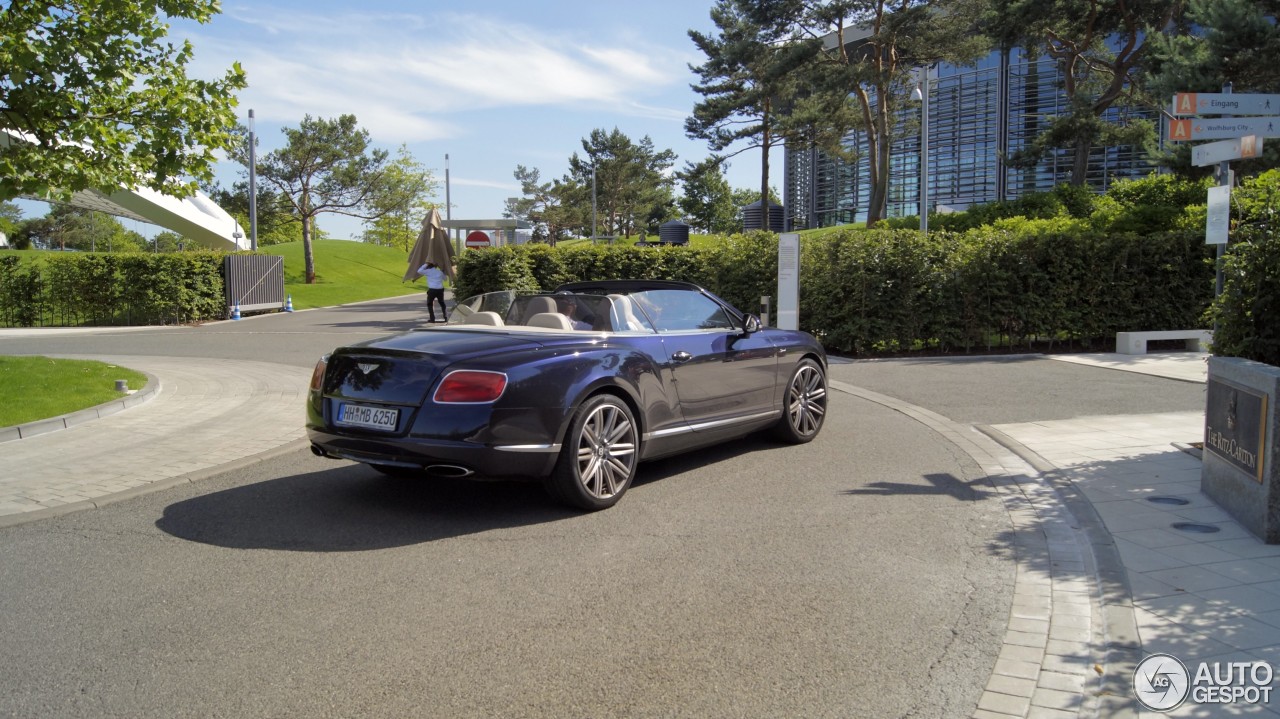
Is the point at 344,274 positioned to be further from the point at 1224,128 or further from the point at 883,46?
the point at 1224,128

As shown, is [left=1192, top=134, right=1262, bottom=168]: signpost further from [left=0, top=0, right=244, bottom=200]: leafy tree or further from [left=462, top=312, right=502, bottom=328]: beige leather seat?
[left=0, top=0, right=244, bottom=200]: leafy tree

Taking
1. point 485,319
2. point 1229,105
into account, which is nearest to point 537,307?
point 485,319

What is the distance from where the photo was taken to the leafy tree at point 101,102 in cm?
1110

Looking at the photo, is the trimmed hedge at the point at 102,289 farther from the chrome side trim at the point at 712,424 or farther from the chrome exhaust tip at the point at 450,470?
the chrome exhaust tip at the point at 450,470

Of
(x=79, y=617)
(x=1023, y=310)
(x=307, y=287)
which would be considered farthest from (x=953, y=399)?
(x=307, y=287)

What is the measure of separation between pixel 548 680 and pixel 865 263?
13450 mm

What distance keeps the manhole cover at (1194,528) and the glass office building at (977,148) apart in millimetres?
36525

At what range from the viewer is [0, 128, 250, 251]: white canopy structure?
3766 cm

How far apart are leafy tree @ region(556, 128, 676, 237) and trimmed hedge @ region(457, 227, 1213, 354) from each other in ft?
182

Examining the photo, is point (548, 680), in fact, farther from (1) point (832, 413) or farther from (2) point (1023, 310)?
(2) point (1023, 310)

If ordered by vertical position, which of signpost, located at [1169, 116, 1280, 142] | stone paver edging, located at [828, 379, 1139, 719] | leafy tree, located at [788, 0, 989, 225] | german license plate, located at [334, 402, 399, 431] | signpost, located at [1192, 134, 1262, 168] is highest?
leafy tree, located at [788, 0, 989, 225]

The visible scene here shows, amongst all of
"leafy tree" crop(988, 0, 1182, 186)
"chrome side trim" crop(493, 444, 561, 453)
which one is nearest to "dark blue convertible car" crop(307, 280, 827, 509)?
"chrome side trim" crop(493, 444, 561, 453)

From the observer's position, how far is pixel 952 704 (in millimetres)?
3252

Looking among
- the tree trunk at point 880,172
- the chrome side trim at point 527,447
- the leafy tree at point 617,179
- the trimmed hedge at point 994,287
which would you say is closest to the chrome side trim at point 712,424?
the chrome side trim at point 527,447
